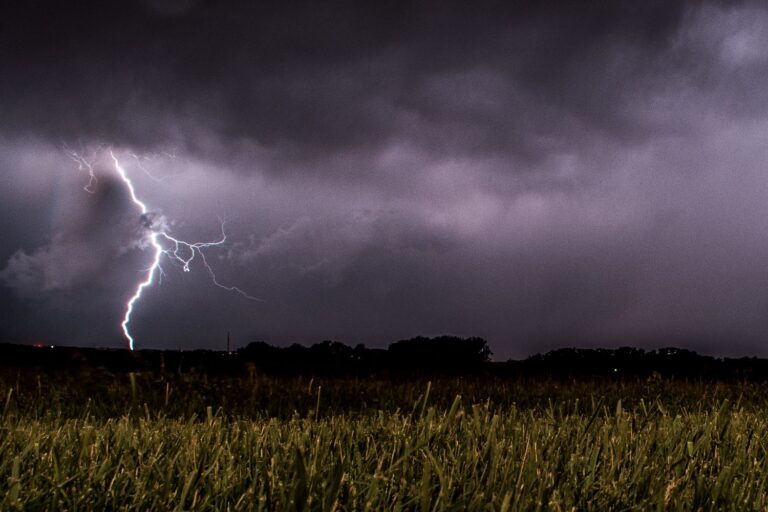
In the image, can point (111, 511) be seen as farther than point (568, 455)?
No

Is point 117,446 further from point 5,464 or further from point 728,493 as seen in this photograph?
point 728,493

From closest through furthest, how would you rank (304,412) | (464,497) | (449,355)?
(464,497), (304,412), (449,355)

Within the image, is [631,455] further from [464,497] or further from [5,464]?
[5,464]

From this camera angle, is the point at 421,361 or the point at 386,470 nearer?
the point at 386,470

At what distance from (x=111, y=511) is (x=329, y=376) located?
10.4m

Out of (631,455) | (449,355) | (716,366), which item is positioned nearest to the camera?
(631,455)

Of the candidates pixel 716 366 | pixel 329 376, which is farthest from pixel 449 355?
pixel 716 366

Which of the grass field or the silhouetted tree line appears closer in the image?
the grass field

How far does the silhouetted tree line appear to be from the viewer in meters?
12.8

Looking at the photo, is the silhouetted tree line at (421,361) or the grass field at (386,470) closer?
the grass field at (386,470)

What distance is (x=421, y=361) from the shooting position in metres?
15.4

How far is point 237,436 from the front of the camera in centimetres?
319

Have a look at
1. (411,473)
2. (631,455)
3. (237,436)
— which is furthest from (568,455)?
(237,436)

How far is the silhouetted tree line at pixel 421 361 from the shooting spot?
12812mm
